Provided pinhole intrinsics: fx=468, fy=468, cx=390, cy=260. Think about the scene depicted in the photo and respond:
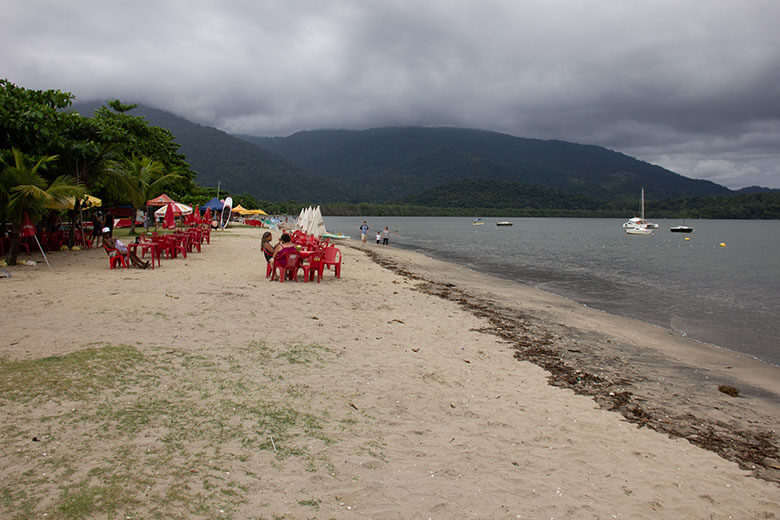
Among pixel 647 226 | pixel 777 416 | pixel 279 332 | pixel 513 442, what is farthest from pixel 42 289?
pixel 647 226

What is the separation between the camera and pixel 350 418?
4191mm

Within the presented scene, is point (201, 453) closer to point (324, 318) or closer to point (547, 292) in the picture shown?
point (324, 318)

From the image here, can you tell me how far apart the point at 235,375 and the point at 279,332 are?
1.81 metres

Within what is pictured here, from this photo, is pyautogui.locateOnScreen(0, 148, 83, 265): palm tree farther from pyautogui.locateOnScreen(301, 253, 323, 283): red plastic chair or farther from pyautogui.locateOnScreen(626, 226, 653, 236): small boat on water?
pyautogui.locateOnScreen(626, 226, 653, 236): small boat on water

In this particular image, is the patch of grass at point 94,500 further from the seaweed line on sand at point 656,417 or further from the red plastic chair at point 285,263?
the red plastic chair at point 285,263

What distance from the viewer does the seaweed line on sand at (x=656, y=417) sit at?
13.7 feet

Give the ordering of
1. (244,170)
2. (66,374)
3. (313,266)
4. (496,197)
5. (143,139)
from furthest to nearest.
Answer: (496,197) < (244,170) < (143,139) < (313,266) < (66,374)

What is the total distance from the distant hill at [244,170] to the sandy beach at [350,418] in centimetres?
14453

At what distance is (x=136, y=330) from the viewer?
20.4ft

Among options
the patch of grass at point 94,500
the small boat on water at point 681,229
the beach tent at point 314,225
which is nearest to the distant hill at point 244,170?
the small boat on water at point 681,229

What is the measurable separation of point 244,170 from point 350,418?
16827cm

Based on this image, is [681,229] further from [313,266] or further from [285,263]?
[285,263]

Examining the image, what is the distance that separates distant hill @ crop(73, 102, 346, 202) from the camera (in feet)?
498

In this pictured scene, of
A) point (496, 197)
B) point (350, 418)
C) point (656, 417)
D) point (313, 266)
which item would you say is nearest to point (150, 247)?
point (313, 266)
